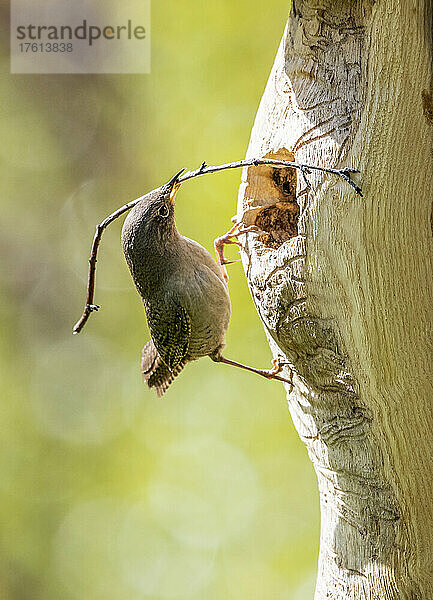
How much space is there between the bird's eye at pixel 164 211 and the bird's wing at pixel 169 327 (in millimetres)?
215

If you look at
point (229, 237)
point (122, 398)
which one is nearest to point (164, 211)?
point (229, 237)

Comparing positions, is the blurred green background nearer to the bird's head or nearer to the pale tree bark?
the bird's head

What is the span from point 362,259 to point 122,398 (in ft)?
7.36

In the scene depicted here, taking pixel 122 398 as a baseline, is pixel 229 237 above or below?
below

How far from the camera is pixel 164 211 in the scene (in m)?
1.30

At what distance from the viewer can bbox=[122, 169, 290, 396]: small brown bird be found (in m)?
1.32

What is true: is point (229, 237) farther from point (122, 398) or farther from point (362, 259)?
point (122, 398)

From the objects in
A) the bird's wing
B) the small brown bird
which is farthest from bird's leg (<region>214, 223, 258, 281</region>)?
the bird's wing

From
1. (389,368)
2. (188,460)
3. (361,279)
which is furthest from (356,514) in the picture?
(188,460)

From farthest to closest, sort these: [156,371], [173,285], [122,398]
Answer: [122,398], [156,371], [173,285]

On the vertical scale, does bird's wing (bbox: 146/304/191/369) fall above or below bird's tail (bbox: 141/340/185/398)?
above

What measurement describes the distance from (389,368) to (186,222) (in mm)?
1731

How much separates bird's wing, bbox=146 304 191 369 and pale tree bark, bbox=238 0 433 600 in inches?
9.8

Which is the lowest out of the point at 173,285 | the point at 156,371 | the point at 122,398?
the point at 156,371
